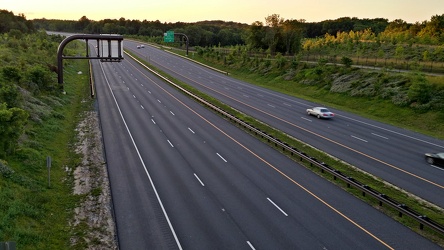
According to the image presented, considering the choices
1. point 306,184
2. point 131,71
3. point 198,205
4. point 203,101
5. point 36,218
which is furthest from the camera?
point 131,71

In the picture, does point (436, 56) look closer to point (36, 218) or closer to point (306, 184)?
point (306, 184)

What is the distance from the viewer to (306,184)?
80.4 ft

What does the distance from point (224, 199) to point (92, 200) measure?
7812 millimetres

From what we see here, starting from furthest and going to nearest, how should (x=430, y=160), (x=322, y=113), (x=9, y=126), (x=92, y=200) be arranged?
(x=322, y=113)
(x=430, y=160)
(x=9, y=126)
(x=92, y=200)

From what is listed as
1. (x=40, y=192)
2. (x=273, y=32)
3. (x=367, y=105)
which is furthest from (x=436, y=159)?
(x=273, y=32)

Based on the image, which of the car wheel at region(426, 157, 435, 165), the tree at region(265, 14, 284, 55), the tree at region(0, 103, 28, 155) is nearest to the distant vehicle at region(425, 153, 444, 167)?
the car wheel at region(426, 157, 435, 165)

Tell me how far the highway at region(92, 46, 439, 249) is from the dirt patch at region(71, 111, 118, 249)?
1.91 ft

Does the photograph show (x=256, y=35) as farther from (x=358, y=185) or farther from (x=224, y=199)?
(x=224, y=199)

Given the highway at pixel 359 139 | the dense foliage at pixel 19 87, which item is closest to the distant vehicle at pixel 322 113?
the highway at pixel 359 139

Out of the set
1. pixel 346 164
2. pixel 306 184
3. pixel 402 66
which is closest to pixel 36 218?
pixel 306 184

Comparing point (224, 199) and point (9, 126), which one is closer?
point (224, 199)

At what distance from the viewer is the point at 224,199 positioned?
71.7ft

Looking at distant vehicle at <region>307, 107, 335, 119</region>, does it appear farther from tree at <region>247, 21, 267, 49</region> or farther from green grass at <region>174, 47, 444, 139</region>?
tree at <region>247, 21, 267, 49</region>

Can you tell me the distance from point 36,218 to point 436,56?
79.6m
